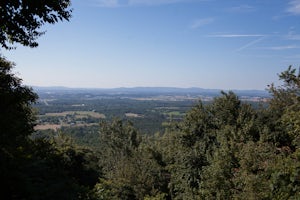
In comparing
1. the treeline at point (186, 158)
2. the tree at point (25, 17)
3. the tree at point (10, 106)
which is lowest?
the treeline at point (186, 158)

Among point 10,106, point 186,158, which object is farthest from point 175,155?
point 10,106

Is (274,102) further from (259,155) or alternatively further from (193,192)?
(259,155)

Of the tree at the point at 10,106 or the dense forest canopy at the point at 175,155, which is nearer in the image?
the dense forest canopy at the point at 175,155

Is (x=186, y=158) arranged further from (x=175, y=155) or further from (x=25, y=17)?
(x=25, y=17)

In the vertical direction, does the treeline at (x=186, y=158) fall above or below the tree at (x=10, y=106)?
below

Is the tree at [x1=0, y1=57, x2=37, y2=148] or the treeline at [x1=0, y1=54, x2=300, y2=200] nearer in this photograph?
the treeline at [x1=0, y1=54, x2=300, y2=200]

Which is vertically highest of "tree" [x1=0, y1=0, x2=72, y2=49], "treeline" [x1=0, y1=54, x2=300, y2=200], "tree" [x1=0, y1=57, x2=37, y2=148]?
"tree" [x1=0, y1=0, x2=72, y2=49]

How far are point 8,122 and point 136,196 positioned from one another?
16.8 meters

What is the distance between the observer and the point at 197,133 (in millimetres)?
27656

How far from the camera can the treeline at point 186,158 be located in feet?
26.7

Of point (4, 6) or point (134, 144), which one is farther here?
point (134, 144)

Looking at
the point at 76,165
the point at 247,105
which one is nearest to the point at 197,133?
the point at 247,105

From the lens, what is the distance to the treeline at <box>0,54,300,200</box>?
26.7 ft

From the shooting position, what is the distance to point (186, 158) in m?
24.0
